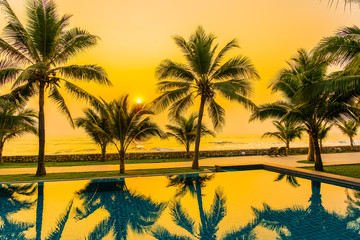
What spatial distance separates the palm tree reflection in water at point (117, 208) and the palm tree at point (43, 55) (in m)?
3.44

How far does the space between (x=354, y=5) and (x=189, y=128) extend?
39.4 ft

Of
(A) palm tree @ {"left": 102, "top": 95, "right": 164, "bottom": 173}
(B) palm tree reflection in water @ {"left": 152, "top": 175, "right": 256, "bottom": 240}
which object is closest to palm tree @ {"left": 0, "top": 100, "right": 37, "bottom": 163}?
(A) palm tree @ {"left": 102, "top": 95, "right": 164, "bottom": 173}

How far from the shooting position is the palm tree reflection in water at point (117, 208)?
15.4ft

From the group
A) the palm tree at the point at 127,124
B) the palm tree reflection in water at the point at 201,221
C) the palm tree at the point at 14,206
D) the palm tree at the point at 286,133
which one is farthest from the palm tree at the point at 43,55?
the palm tree at the point at 286,133

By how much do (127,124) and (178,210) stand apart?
17.1ft

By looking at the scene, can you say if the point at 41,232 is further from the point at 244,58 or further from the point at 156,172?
the point at 244,58

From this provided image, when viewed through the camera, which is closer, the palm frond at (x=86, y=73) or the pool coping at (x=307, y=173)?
the pool coping at (x=307, y=173)

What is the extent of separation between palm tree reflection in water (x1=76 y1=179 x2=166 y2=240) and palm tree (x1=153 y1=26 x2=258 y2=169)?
15.1 ft

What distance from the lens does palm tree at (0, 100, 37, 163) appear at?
8898mm

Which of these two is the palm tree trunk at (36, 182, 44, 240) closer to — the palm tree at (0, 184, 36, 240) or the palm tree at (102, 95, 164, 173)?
the palm tree at (0, 184, 36, 240)

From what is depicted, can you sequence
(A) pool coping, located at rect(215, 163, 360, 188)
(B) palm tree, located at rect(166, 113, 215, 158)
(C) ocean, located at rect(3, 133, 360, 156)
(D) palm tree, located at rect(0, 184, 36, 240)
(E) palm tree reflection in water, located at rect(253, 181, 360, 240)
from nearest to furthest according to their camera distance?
(E) palm tree reflection in water, located at rect(253, 181, 360, 240) < (D) palm tree, located at rect(0, 184, 36, 240) < (A) pool coping, located at rect(215, 163, 360, 188) < (B) palm tree, located at rect(166, 113, 215, 158) < (C) ocean, located at rect(3, 133, 360, 156)

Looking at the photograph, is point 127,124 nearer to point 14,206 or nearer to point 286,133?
point 14,206

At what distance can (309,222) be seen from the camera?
16.3 ft

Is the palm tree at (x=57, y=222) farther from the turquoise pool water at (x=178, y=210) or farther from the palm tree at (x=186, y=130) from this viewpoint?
the palm tree at (x=186, y=130)
